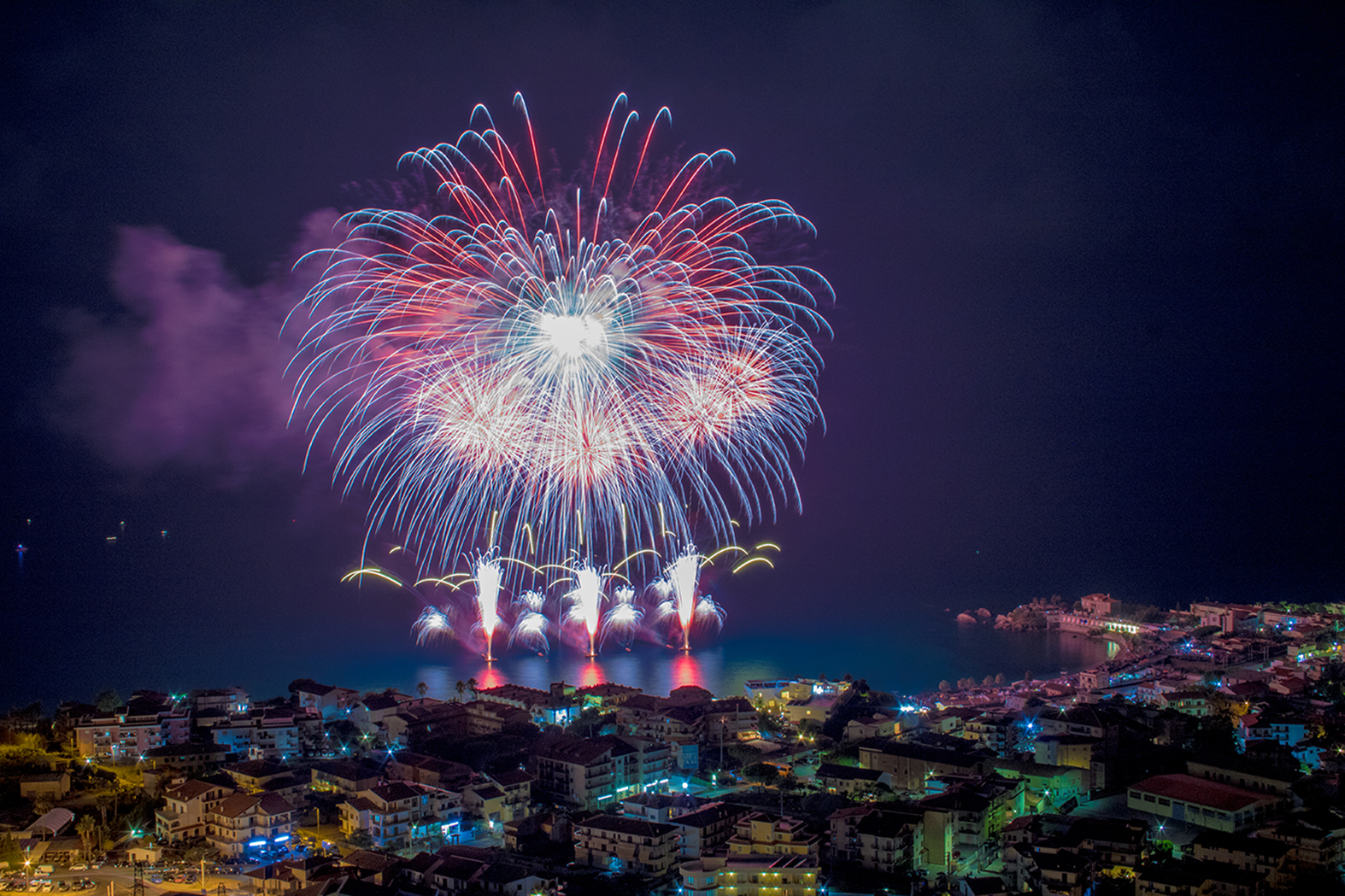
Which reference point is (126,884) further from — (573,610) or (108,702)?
(573,610)

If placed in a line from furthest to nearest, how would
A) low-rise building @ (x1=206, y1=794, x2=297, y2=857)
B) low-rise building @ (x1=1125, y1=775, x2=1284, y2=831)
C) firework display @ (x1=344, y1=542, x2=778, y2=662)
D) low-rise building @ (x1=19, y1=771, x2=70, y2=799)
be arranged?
1. firework display @ (x1=344, y1=542, x2=778, y2=662)
2. low-rise building @ (x1=19, y1=771, x2=70, y2=799)
3. low-rise building @ (x1=1125, y1=775, x2=1284, y2=831)
4. low-rise building @ (x1=206, y1=794, x2=297, y2=857)

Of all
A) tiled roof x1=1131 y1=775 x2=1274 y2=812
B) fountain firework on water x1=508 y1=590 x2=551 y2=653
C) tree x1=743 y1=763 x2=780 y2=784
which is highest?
fountain firework on water x1=508 y1=590 x2=551 y2=653

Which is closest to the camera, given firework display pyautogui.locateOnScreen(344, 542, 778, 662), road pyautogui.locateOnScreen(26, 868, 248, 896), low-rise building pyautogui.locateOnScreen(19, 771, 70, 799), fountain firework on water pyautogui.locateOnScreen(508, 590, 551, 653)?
road pyautogui.locateOnScreen(26, 868, 248, 896)

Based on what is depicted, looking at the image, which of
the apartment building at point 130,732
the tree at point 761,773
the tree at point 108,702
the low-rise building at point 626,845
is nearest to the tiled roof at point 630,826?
the low-rise building at point 626,845

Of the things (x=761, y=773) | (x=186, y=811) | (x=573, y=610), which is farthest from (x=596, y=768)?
(x=573, y=610)

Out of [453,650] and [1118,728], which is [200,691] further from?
[1118,728]

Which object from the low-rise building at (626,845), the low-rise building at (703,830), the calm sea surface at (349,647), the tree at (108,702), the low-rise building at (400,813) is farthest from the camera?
the calm sea surface at (349,647)

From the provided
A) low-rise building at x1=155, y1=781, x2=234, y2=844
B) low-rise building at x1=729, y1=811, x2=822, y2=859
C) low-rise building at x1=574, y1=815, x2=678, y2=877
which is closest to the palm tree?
low-rise building at x1=155, y1=781, x2=234, y2=844

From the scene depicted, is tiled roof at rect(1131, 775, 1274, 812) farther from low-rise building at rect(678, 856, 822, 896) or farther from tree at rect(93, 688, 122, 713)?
tree at rect(93, 688, 122, 713)

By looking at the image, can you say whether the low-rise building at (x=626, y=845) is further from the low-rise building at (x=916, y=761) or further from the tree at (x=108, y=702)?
the tree at (x=108, y=702)
